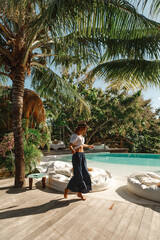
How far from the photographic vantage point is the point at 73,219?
2.21 metres

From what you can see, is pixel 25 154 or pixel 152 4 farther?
pixel 25 154

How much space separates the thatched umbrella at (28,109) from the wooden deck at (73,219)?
3119 mm

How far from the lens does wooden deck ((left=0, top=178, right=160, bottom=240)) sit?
73.5 inches

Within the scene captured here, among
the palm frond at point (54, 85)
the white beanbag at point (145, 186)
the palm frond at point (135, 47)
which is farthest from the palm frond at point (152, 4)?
the white beanbag at point (145, 186)

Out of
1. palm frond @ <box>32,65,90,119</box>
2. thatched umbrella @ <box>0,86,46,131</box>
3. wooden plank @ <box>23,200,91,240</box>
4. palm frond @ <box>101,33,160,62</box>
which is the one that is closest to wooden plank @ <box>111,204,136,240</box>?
wooden plank @ <box>23,200,91,240</box>

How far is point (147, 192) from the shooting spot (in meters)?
3.02

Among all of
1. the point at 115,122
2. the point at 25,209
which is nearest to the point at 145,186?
the point at 25,209

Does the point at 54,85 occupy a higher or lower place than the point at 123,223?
higher

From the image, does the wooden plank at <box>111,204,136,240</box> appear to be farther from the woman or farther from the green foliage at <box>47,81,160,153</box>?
the green foliage at <box>47,81,160,153</box>

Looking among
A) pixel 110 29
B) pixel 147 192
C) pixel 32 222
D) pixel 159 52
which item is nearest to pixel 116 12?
pixel 110 29

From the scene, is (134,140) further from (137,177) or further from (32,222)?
(32,222)

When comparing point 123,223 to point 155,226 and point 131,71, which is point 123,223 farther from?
point 131,71

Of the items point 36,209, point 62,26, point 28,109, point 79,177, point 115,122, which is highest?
point 62,26

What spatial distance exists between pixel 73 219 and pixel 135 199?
1465 millimetres
